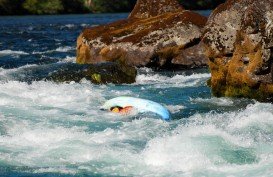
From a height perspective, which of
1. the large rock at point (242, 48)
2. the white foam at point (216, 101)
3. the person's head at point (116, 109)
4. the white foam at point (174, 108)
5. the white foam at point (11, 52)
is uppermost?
the large rock at point (242, 48)

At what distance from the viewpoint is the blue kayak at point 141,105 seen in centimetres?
1227

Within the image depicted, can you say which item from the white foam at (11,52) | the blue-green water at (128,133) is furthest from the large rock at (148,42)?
the white foam at (11,52)

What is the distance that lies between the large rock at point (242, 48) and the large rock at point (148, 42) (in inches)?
182

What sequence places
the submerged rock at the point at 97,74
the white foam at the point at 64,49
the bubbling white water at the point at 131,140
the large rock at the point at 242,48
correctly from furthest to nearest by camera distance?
the white foam at the point at 64,49 → the submerged rock at the point at 97,74 → the large rock at the point at 242,48 → the bubbling white water at the point at 131,140

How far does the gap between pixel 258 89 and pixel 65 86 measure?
5.80 meters

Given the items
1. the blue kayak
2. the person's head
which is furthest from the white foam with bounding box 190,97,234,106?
the person's head

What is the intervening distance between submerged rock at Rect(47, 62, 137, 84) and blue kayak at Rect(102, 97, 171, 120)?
12.5 feet

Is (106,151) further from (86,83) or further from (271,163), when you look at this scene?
(86,83)

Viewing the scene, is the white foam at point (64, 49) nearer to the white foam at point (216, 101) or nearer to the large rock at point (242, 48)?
the large rock at point (242, 48)

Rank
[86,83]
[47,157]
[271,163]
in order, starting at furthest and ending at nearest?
[86,83]
[47,157]
[271,163]

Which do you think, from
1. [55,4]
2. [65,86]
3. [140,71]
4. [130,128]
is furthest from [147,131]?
[55,4]

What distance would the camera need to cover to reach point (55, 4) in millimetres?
78688

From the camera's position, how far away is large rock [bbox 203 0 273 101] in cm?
1366

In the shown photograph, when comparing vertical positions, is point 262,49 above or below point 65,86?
above
